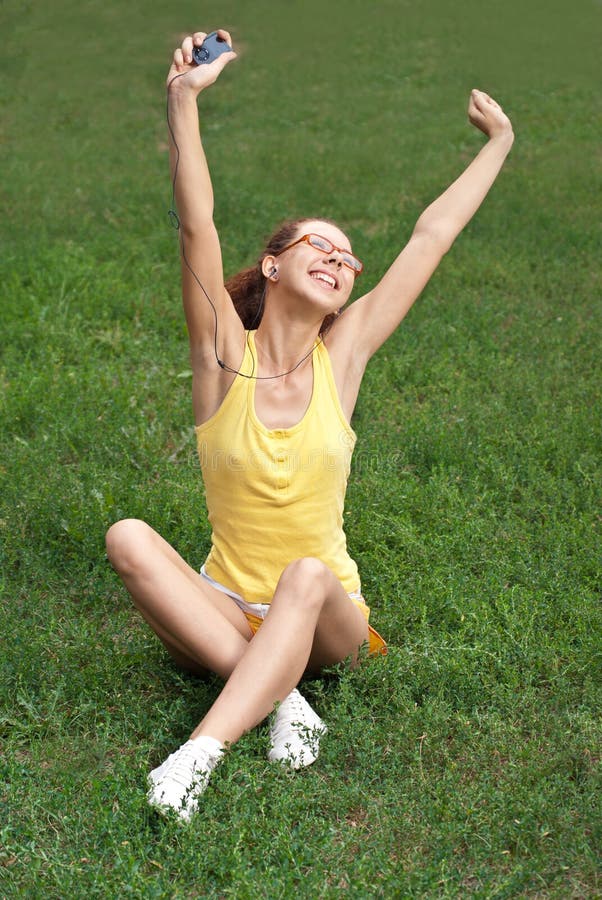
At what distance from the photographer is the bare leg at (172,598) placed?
3381mm

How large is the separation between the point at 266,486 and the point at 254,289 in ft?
2.74

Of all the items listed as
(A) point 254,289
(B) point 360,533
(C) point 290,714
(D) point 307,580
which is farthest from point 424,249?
(C) point 290,714

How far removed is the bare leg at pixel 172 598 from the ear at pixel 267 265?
0.99 meters

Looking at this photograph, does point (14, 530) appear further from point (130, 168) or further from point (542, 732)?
point (130, 168)

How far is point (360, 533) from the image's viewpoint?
15.6 feet

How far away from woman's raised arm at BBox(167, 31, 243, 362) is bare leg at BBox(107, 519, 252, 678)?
2.10ft

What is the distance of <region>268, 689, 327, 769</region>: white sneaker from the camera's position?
3.31 metres

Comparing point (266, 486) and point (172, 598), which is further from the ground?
point (266, 486)

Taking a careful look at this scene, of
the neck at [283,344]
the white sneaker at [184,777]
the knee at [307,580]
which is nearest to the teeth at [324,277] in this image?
the neck at [283,344]

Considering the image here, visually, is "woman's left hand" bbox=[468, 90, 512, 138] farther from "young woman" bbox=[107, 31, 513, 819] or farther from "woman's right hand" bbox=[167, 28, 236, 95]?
"woman's right hand" bbox=[167, 28, 236, 95]

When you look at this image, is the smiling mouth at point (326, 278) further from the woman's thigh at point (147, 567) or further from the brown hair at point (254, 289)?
the woman's thigh at point (147, 567)

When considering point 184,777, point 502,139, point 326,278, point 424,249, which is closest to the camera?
point 184,777

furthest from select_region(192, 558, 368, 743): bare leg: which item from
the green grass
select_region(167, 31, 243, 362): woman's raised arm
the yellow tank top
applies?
select_region(167, 31, 243, 362): woman's raised arm

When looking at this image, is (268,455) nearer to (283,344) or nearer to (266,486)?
(266,486)
